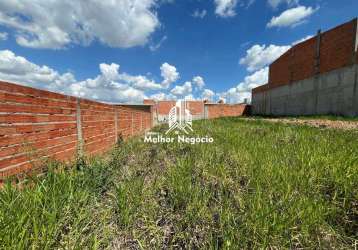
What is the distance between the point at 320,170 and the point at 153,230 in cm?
232

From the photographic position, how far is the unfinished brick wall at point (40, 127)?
1.89 metres

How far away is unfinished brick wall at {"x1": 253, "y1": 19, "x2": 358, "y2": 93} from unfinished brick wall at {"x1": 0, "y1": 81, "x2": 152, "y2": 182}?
16.0 m

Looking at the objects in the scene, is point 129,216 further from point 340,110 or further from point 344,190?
point 340,110

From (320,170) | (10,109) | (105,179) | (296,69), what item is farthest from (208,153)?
(296,69)

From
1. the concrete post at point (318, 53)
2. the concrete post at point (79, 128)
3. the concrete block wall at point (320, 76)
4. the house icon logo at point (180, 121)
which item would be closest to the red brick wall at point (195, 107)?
the house icon logo at point (180, 121)

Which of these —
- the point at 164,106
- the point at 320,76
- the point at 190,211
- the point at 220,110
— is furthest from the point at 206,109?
the point at 190,211

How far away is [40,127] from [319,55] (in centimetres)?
1899

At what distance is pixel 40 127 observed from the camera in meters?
2.41

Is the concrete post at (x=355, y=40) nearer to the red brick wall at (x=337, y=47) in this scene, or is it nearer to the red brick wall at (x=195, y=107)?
the red brick wall at (x=337, y=47)

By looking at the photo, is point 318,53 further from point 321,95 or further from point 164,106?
point 164,106

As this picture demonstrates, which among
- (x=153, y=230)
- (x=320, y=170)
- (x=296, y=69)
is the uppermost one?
(x=296, y=69)

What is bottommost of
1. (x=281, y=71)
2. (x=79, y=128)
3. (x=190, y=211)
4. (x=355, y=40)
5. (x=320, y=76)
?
(x=190, y=211)

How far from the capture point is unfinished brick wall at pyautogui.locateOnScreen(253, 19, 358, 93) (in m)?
11.7

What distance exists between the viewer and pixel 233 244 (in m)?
1.31
